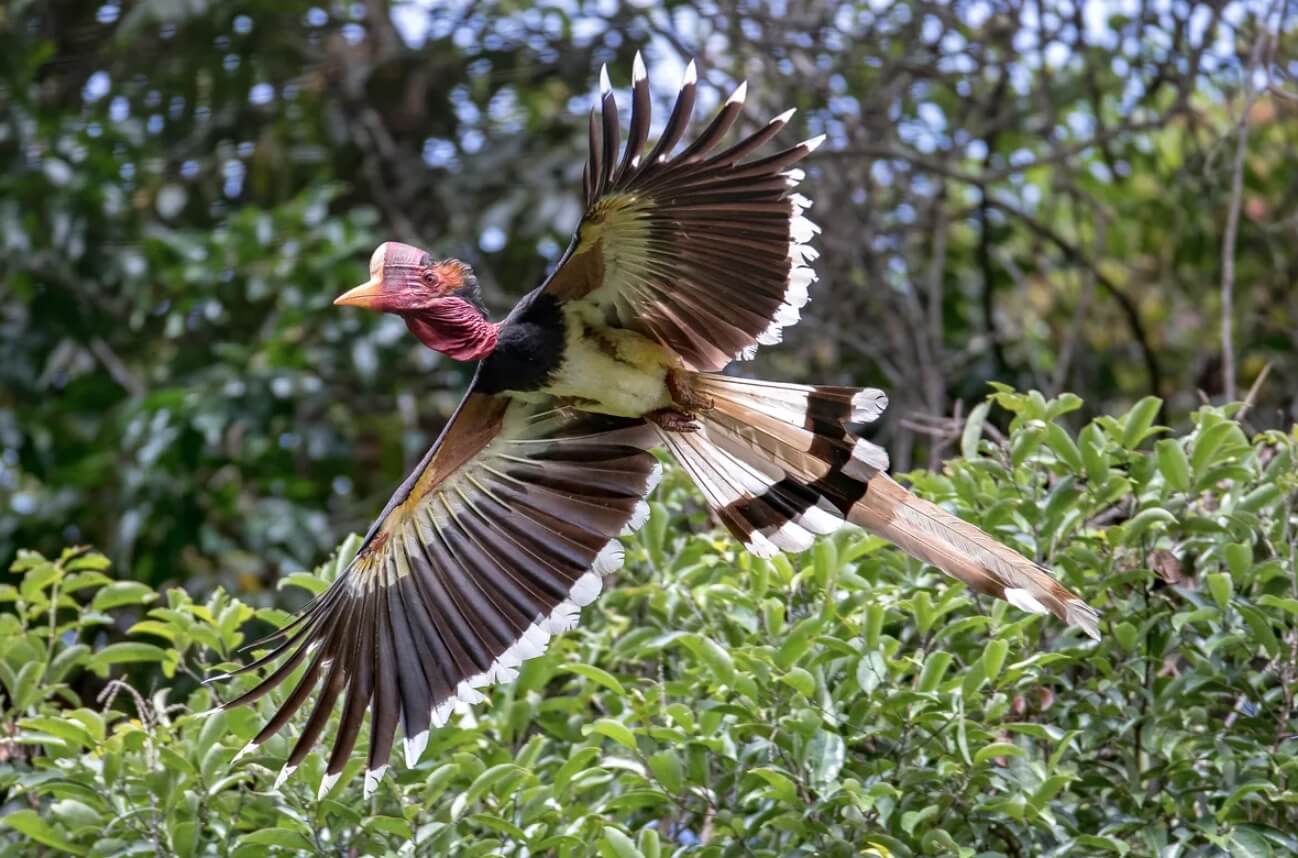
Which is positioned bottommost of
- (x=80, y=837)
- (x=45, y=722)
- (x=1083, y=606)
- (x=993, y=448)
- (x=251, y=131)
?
(x=80, y=837)

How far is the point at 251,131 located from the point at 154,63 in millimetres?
382

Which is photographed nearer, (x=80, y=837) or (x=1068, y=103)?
(x=80, y=837)

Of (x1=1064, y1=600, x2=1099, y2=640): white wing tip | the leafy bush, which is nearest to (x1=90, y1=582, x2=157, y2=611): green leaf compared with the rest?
the leafy bush

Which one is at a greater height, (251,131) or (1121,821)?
(251,131)

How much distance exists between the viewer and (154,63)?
562 centimetres

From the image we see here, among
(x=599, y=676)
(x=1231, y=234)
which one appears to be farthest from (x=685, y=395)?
(x=1231, y=234)

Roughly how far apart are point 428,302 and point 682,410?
1.62 ft

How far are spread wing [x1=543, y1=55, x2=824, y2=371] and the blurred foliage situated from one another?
5.30 ft

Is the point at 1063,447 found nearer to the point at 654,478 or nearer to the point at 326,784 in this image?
the point at 654,478

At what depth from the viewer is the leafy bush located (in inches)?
97.5

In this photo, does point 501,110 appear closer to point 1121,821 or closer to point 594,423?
point 594,423

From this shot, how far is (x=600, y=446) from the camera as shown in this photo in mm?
3092

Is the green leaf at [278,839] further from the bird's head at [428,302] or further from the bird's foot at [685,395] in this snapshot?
the bird's foot at [685,395]

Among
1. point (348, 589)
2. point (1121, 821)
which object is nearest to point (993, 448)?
point (1121, 821)
